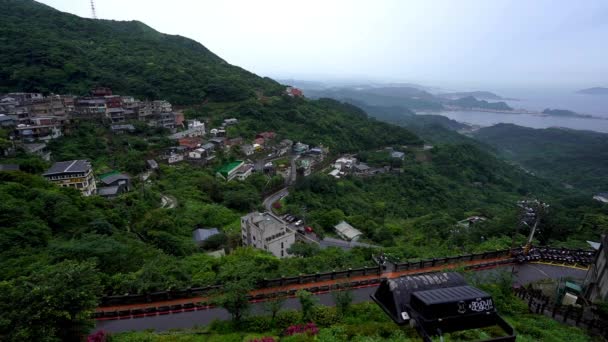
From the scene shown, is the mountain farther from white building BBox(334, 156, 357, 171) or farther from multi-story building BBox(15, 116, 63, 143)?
white building BBox(334, 156, 357, 171)

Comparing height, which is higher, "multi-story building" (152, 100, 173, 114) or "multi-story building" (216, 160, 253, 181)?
"multi-story building" (152, 100, 173, 114)

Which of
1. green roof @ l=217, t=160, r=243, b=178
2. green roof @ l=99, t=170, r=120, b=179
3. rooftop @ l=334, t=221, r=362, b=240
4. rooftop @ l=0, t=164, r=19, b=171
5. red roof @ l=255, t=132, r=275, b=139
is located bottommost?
rooftop @ l=334, t=221, r=362, b=240

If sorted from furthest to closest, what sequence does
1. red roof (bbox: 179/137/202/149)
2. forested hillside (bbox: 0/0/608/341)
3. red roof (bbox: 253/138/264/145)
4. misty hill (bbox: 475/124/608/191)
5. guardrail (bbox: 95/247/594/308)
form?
misty hill (bbox: 475/124/608/191)
red roof (bbox: 253/138/264/145)
red roof (bbox: 179/137/202/149)
forested hillside (bbox: 0/0/608/341)
guardrail (bbox: 95/247/594/308)

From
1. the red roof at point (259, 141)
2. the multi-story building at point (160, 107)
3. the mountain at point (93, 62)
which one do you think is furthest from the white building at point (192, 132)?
the mountain at point (93, 62)

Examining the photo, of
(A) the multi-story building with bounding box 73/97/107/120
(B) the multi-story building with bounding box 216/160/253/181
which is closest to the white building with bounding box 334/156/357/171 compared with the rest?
(B) the multi-story building with bounding box 216/160/253/181

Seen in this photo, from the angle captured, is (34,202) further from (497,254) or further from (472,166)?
(472,166)

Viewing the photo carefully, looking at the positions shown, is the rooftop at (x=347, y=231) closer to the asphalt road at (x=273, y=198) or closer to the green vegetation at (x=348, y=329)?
the asphalt road at (x=273, y=198)

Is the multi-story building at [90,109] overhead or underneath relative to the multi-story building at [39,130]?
overhead

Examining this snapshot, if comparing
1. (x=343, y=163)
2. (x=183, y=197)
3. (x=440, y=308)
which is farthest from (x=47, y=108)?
(x=440, y=308)
